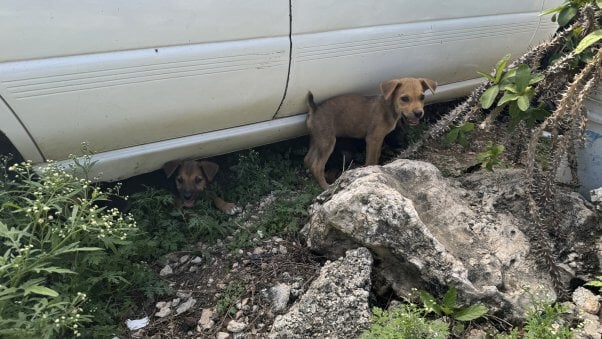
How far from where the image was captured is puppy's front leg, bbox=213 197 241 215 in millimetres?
3996

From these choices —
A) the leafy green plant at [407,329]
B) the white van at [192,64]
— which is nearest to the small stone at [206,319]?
the leafy green plant at [407,329]

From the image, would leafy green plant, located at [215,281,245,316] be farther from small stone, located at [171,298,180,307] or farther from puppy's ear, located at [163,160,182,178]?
puppy's ear, located at [163,160,182,178]

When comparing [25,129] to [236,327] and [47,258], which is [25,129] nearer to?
[47,258]

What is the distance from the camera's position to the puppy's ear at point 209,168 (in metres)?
4.18

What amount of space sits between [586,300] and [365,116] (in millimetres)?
2126

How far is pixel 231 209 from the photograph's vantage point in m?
4.01

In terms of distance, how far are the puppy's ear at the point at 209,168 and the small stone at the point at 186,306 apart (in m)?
1.28

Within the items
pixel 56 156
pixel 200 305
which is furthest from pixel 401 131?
pixel 56 156

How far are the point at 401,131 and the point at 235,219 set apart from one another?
2.00 meters

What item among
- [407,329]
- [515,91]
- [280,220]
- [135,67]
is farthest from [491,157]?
[135,67]

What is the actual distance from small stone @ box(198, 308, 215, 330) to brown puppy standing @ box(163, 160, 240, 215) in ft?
3.45

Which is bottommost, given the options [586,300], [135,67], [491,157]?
[586,300]

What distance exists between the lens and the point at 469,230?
3.29m

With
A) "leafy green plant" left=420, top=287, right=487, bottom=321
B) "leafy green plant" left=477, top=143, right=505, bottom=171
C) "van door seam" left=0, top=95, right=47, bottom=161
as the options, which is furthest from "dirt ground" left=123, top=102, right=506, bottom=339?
→ "leafy green plant" left=477, top=143, right=505, bottom=171
